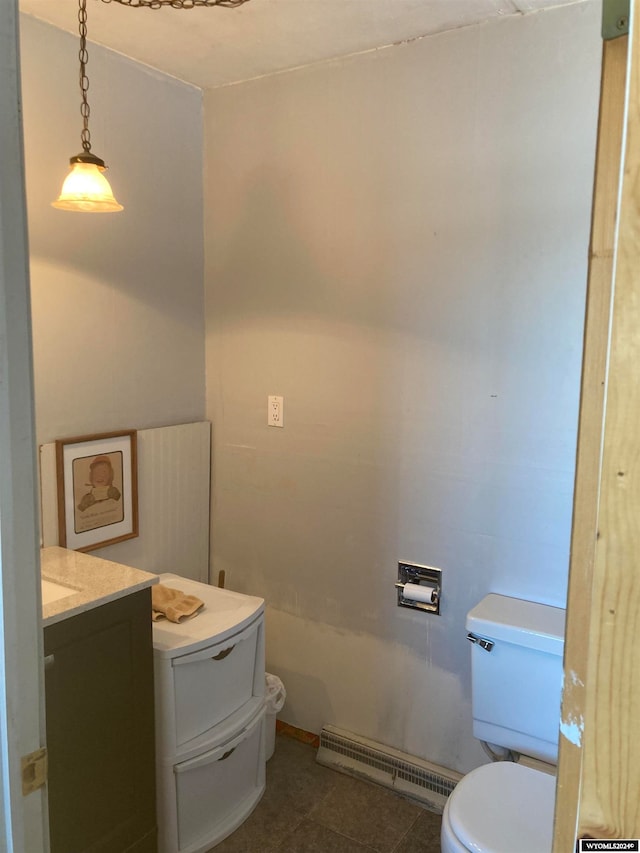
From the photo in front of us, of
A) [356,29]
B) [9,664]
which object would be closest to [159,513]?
[9,664]

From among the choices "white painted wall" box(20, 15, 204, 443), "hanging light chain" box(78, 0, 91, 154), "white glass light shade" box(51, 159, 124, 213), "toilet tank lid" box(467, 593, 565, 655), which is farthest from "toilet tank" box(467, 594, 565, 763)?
"hanging light chain" box(78, 0, 91, 154)

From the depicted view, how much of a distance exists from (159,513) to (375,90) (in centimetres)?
164

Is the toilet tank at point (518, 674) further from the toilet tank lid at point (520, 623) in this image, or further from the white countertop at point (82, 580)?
the white countertop at point (82, 580)

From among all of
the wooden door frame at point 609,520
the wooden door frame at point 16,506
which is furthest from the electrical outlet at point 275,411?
the wooden door frame at point 609,520

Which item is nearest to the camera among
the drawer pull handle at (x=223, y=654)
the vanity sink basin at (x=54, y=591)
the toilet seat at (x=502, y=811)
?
the toilet seat at (x=502, y=811)

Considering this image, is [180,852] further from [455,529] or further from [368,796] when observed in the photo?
[455,529]

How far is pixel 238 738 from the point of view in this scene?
6.56 feet

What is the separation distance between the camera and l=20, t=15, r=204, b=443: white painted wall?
75.3 inches

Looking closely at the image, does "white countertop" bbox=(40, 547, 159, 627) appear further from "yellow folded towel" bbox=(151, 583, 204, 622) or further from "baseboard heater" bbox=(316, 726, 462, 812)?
"baseboard heater" bbox=(316, 726, 462, 812)

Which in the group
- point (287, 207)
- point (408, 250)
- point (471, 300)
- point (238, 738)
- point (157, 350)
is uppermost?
point (287, 207)

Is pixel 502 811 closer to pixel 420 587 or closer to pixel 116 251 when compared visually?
pixel 420 587

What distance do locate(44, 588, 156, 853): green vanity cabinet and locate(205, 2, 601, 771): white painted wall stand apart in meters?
0.79

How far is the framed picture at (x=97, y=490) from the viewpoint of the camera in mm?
2029

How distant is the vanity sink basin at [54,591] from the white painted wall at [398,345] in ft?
2.96
